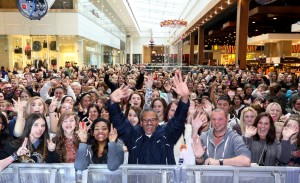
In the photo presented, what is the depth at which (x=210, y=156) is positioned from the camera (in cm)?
372

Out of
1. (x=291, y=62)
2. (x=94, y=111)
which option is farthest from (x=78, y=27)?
(x=94, y=111)

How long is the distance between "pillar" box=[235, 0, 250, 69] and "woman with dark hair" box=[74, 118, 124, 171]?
615 inches

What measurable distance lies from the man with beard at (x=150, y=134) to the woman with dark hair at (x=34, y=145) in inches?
32.4

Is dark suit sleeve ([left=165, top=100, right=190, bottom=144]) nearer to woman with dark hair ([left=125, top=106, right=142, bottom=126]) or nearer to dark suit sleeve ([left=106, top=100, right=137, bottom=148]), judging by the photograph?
dark suit sleeve ([left=106, top=100, right=137, bottom=148])

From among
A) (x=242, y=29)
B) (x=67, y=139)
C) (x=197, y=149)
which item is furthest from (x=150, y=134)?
(x=242, y=29)

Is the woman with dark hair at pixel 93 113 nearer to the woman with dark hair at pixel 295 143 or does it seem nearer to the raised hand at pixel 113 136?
the raised hand at pixel 113 136

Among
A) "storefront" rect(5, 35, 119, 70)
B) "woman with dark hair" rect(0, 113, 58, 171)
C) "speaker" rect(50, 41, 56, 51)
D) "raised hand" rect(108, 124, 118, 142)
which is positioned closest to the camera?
"raised hand" rect(108, 124, 118, 142)

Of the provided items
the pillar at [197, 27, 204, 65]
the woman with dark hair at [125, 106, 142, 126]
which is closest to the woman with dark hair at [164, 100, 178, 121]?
the woman with dark hair at [125, 106, 142, 126]

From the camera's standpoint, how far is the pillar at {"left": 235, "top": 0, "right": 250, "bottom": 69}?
1802 centimetres

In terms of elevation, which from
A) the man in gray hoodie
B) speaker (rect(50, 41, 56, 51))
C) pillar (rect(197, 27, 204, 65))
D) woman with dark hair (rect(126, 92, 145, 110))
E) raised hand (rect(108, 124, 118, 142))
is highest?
pillar (rect(197, 27, 204, 65))

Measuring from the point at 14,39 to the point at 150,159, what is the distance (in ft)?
68.6

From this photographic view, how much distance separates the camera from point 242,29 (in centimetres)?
1842

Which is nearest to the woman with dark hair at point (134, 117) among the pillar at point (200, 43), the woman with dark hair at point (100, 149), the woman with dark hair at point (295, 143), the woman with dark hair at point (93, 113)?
the woman with dark hair at point (93, 113)

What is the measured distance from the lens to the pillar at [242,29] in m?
18.0
